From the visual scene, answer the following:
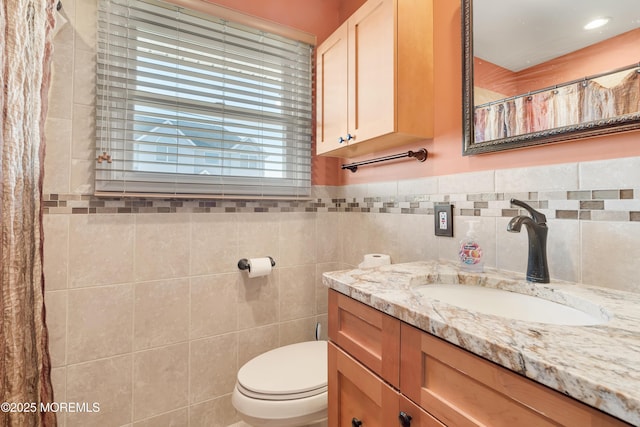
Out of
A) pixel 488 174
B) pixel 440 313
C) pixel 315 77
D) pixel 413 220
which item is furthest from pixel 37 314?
pixel 315 77

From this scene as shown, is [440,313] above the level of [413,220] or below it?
below

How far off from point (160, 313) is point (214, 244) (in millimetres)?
413

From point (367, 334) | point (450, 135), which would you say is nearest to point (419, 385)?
point (367, 334)

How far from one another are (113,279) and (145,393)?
57 cm

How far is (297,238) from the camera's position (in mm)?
1816

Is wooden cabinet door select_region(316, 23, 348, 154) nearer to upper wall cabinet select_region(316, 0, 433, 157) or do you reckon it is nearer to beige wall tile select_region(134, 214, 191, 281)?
upper wall cabinet select_region(316, 0, 433, 157)

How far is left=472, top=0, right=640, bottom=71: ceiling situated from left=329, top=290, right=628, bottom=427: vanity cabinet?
0.97m

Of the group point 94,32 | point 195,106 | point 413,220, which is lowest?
point 413,220

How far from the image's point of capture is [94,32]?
1.32 meters

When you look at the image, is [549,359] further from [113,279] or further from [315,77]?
[315,77]

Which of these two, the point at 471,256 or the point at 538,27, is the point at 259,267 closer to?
the point at 471,256

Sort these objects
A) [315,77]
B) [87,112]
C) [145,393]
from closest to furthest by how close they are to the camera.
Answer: [87,112]
[145,393]
[315,77]

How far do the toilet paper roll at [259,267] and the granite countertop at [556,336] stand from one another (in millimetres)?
749

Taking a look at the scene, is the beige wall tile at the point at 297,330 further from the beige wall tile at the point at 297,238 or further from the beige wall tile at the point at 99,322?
the beige wall tile at the point at 99,322
